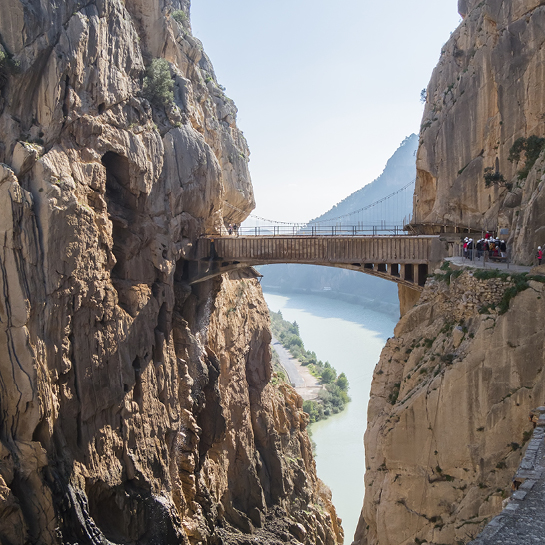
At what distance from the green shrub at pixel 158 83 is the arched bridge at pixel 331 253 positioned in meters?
6.07

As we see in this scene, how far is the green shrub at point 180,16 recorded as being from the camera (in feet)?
86.3

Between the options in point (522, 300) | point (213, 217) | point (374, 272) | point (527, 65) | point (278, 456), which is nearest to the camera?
point (522, 300)

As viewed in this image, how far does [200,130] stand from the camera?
26203mm

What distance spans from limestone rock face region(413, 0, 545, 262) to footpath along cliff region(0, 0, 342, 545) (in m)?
10.4

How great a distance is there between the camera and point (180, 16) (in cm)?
2675

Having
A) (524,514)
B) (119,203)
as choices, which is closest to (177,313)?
(119,203)

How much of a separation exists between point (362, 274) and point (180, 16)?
11287 centimetres

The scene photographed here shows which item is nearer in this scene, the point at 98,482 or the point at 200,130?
the point at 98,482

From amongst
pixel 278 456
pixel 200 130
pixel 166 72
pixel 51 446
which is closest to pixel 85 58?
pixel 166 72

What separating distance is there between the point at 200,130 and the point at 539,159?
611 inches

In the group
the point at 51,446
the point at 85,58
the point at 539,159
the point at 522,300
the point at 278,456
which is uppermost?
the point at 85,58

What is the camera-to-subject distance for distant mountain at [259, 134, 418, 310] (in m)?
129

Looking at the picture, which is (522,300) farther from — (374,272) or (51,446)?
(51,446)

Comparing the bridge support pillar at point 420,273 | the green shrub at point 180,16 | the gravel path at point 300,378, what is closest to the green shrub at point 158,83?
the green shrub at point 180,16
